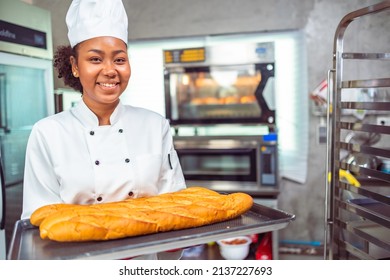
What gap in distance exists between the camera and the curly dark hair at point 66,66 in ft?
4.25

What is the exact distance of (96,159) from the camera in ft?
4.13

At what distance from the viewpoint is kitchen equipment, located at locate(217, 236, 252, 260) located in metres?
1.98

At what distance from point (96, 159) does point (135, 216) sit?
11.7 inches

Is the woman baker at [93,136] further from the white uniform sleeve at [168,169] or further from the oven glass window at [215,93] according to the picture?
the oven glass window at [215,93]

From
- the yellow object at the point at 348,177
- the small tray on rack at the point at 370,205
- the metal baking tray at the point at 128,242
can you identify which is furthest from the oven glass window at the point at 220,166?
the metal baking tray at the point at 128,242

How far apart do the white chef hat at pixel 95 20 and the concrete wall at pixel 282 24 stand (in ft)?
0.98

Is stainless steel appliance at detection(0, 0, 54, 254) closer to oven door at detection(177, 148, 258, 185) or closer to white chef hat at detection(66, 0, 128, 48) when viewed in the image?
white chef hat at detection(66, 0, 128, 48)

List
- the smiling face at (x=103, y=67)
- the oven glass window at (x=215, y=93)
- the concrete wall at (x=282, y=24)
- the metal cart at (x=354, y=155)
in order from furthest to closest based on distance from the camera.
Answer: the oven glass window at (x=215, y=93) < the concrete wall at (x=282, y=24) < the metal cart at (x=354, y=155) < the smiling face at (x=103, y=67)

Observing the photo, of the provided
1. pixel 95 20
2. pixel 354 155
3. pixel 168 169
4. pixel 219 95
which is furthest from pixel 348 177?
pixel 95 20

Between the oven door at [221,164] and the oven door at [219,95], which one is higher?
the oven door at [219,95]

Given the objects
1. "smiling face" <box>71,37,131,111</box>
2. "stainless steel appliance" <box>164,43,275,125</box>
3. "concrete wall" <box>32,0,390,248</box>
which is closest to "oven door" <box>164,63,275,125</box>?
"stainless steel appliance" <box>164,43,275,125</box>

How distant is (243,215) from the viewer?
1.17m

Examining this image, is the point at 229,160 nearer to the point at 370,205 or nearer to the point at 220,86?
the point at 220,86

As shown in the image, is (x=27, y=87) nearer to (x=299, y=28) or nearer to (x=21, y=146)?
(x=21, y=146)
